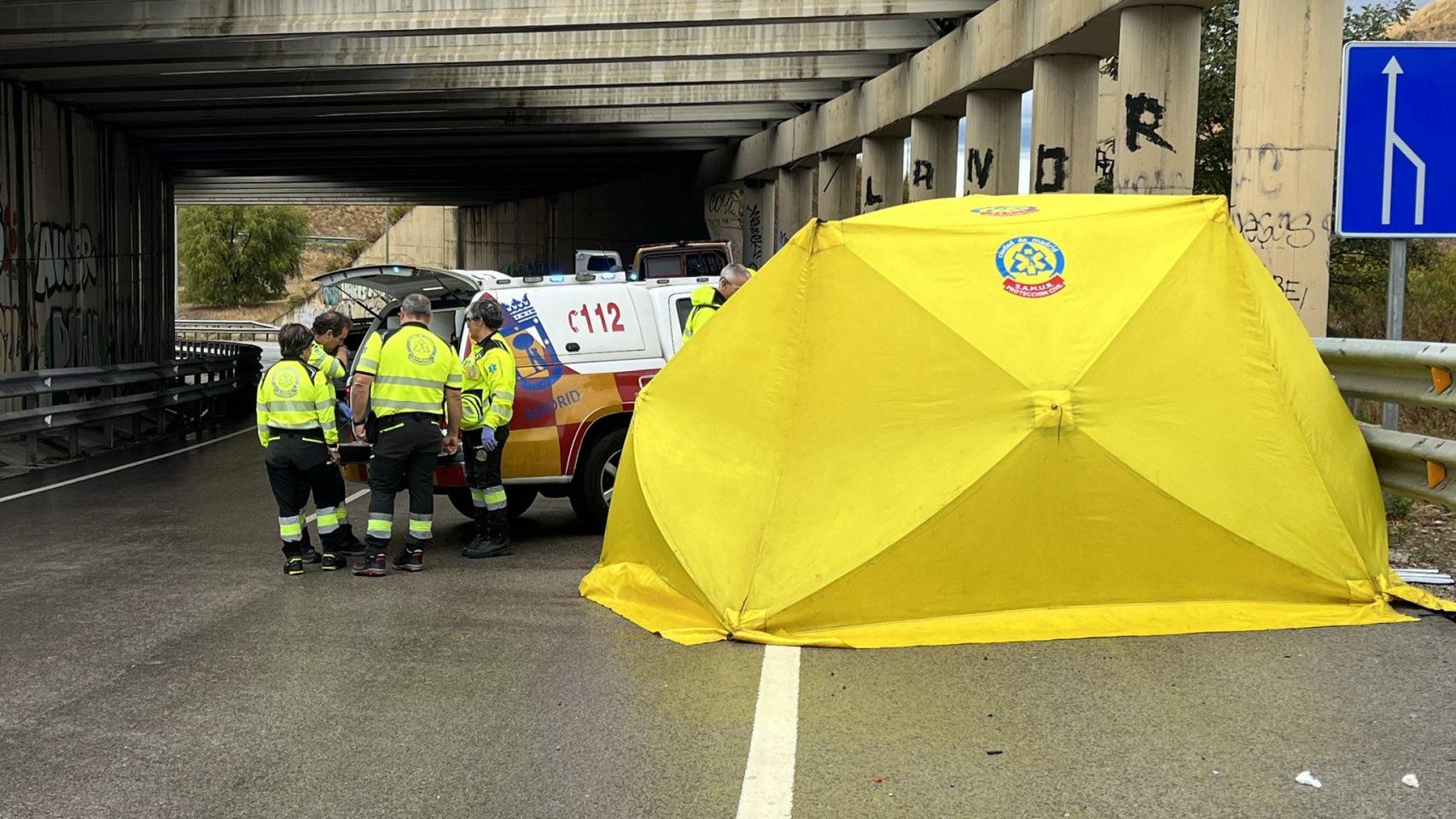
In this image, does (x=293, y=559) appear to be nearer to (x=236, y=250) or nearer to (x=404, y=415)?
(x=404, y=415)

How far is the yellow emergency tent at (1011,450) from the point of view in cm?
687

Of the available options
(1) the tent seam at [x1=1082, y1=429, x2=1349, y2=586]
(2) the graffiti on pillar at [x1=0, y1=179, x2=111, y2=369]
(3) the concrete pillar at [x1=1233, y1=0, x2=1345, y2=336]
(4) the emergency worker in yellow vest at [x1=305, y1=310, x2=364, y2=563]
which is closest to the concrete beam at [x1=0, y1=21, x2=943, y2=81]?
(2) the graffiti on pillar at [x1=0, y1=179, x2=111, y2=369]

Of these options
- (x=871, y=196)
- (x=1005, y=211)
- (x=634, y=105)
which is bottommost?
(x=1005, y=211)

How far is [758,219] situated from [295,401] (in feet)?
85.2

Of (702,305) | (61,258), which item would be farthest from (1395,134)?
(61,258)

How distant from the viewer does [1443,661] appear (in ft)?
20.2

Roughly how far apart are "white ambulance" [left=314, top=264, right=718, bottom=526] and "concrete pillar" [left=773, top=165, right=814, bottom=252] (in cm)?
1917

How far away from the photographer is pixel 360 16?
61.5 ft

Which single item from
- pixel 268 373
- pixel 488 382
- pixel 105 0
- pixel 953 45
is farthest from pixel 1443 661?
pixel 105 0

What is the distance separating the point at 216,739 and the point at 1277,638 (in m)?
4.56

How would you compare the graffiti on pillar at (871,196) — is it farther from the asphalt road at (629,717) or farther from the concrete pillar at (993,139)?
the asphalt road at (629,717)

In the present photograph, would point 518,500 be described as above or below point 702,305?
below

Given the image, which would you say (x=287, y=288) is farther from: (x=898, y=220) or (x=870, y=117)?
(x=898, y=220)

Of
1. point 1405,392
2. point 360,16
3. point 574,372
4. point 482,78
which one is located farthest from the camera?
point 482,78
